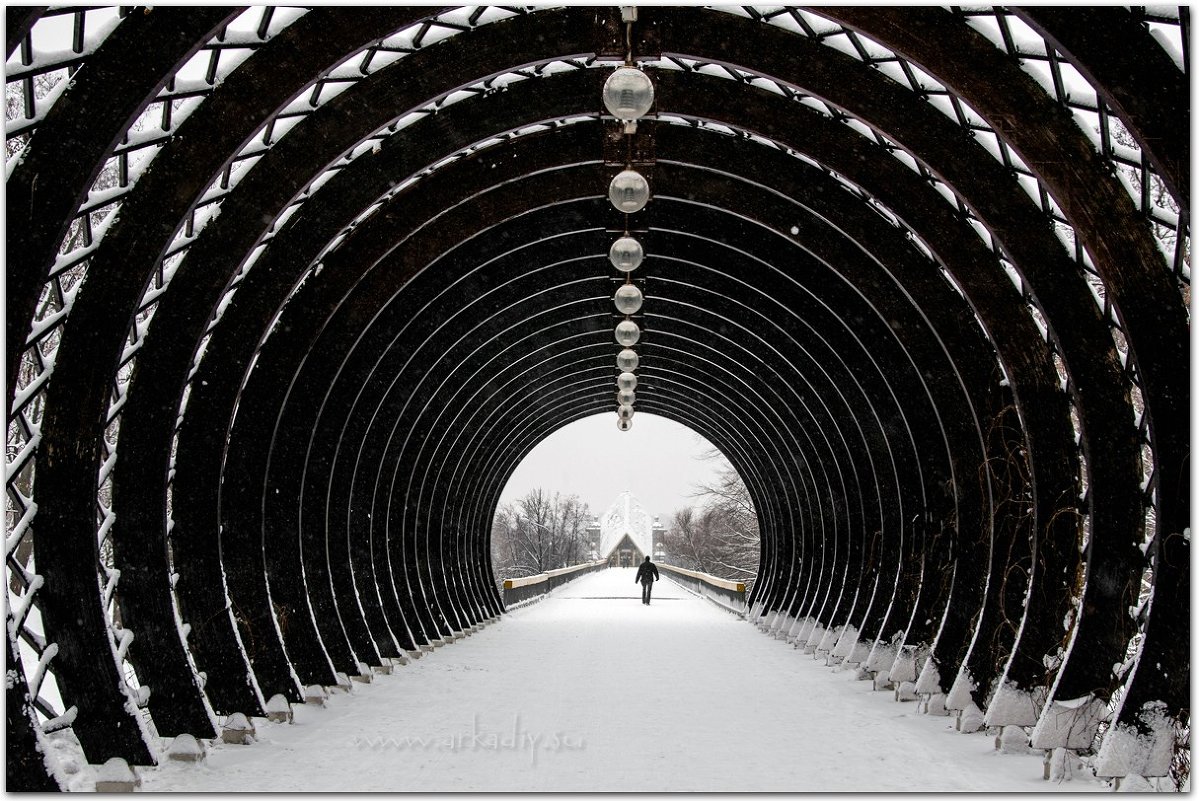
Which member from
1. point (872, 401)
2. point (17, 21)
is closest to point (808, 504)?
point (872, 401)

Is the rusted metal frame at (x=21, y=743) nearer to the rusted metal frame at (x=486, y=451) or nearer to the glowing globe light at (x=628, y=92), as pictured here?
the glowing globe light at (x=628, y=92)

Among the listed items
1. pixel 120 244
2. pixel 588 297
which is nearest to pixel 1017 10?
pixel 120 244

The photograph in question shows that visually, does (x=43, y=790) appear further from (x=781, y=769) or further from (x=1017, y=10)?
(x=1017, y=10)

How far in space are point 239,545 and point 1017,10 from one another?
10228mm

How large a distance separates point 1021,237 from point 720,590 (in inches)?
1188

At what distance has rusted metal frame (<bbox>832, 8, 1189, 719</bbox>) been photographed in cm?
884

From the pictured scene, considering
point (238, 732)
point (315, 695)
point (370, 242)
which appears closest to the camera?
point (238, 732)

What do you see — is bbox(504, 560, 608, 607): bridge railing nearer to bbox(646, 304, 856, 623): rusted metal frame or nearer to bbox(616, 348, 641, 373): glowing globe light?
bbox(646, 304, 856, 623): rusted metal frame

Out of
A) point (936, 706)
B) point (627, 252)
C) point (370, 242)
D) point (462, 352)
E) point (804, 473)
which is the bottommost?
point (936, 706)

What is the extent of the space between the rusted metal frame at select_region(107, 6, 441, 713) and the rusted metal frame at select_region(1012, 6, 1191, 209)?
17.2 ft

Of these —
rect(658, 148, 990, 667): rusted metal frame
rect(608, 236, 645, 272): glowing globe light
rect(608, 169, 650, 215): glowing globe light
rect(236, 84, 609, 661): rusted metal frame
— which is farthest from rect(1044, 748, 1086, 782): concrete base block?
rect(236, 84, 609, 661): rusted metal frame

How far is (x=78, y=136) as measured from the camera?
776 cm

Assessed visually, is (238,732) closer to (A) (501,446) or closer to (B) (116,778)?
(B) (116,778)

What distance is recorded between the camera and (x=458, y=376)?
75.9 ft
